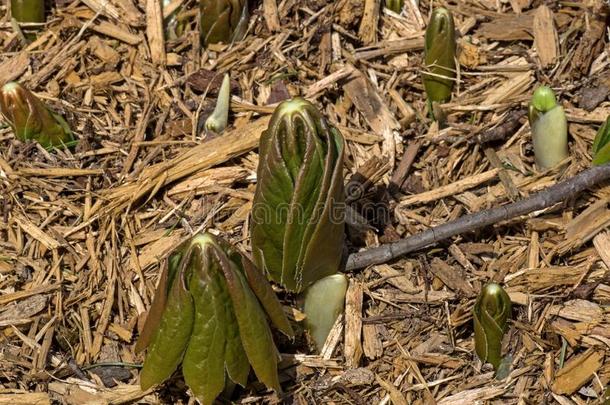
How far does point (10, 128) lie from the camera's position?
10.3 feet

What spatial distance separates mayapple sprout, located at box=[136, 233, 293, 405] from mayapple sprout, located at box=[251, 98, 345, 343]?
0.21 m

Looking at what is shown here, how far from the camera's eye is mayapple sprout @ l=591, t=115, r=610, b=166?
9.45ft

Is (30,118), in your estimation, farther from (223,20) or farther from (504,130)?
(504,130)

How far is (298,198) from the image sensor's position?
2410mm

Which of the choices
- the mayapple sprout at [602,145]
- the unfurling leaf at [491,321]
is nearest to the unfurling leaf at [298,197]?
the unfurling leaf at [491,321]

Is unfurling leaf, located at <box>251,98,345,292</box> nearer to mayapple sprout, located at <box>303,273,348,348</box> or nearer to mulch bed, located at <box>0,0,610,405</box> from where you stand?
mayapple sprout, located at <box>303,273,348,348</box>

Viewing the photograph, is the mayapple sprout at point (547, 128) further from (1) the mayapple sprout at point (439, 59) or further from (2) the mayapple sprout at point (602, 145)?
(1) the mayapple sprout at point (439, 59)

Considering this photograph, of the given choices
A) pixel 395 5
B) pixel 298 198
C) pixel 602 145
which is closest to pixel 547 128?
pixel 602 145

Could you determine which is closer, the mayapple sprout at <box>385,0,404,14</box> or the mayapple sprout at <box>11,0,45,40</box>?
the mayapple sprout at <box>11,0,45,40</box>

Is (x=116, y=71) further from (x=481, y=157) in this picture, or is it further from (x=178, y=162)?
(x=481, y=157)

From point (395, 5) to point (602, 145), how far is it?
1.04 m

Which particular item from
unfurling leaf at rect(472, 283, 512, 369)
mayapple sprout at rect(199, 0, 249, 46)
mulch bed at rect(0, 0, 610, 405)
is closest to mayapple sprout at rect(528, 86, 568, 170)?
mulch bed at rect(0, 0, 610, 405)

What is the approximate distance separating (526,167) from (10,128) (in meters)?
1.80

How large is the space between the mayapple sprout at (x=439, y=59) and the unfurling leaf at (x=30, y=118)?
1.31m
